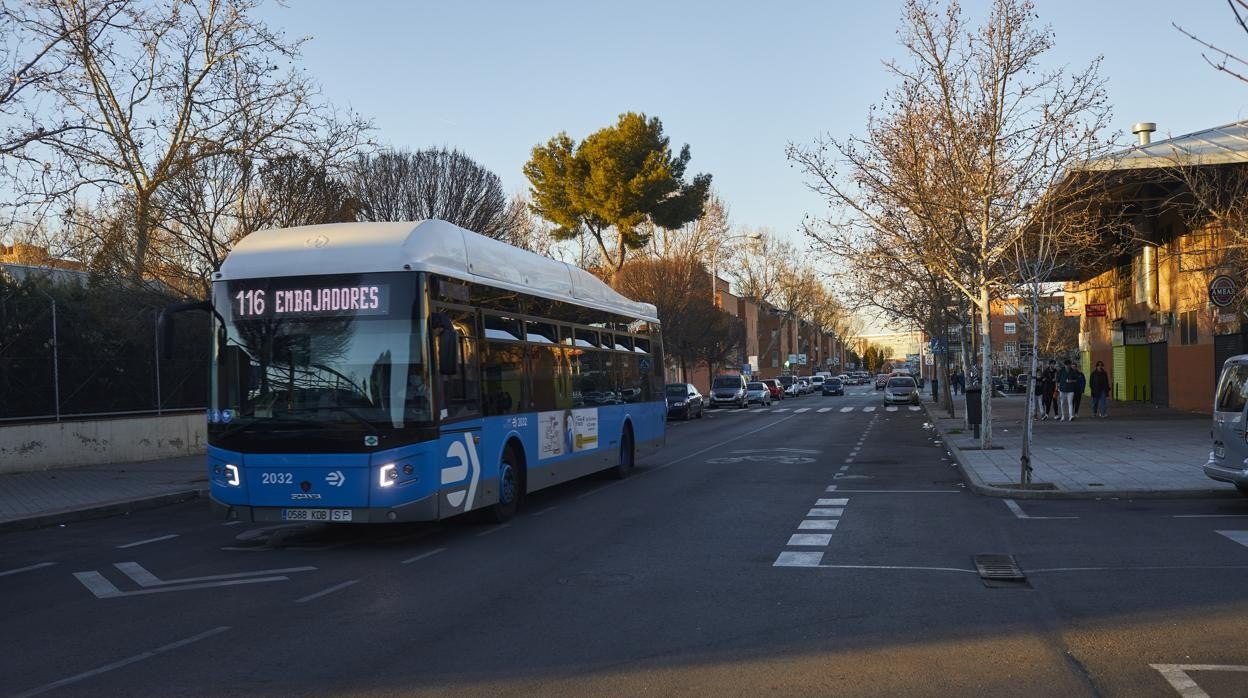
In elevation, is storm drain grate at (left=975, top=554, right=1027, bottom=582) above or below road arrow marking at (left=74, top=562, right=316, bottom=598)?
above

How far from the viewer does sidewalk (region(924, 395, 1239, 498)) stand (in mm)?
14578

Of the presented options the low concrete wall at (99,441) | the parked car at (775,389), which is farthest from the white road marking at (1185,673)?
the parked car at (775,389)

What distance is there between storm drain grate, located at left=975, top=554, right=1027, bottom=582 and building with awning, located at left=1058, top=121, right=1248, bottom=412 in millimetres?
9842

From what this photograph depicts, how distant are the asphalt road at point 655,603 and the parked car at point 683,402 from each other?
30.0 metres

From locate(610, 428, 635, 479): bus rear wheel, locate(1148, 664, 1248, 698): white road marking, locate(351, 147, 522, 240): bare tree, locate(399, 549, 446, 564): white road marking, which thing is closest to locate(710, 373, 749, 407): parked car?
locate(351, 147, 522, 240): bare tree

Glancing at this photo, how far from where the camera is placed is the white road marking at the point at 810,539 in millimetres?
10826

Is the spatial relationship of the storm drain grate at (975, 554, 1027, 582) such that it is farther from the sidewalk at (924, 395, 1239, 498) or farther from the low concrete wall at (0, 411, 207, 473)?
the low concrete wall at (0, 411, 207, 473)

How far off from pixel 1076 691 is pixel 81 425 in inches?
812

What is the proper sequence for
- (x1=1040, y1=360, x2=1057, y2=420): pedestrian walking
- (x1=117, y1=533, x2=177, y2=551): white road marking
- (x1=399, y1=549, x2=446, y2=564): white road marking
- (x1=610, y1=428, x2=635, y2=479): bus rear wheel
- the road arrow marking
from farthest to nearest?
1. (x1=1040, y1=360, x2=1057, y2=420): pedestrian walking
2. (x1=610, y1=428, x2=635, y2=479): bus rear wheel
3. (x1=117, y1=533, x2=177, y2=551): white road marking
4. (x1=399, y1=549, x2=446, y2=564): white road marking
5. the road arrow marking

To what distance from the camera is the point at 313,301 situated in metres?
10.8

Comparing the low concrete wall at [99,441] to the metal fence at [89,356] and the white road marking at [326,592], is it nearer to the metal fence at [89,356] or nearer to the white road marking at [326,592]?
the metal fence at [89,356]

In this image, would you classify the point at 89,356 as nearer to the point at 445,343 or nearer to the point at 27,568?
the point at 27,568

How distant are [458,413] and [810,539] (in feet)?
12.7

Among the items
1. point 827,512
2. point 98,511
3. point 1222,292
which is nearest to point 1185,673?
point 827,512
